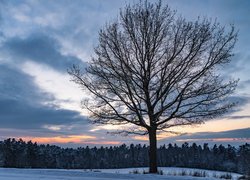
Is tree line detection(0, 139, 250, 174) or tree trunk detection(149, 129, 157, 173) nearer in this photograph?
tree trunk detection(149, 129, 157, 173)

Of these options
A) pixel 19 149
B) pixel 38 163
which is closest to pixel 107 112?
pixel 38 163

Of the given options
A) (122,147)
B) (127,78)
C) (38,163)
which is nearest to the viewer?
(127,78)

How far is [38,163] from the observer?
92.8m

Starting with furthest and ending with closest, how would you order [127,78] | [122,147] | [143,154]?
[122,147] < [143,154] < [127,78]

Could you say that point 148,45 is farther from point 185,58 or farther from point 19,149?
point 19,149

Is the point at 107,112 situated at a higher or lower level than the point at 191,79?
lower

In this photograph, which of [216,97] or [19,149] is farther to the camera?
[19,149]

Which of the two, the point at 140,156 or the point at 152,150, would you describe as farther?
the point at 140,156

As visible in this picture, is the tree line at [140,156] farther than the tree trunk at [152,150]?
Yes

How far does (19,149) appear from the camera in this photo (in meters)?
97.7

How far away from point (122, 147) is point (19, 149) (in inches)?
2806

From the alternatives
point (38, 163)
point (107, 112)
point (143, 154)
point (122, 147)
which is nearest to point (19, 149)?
point (38, 163)

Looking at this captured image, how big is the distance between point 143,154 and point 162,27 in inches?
5001

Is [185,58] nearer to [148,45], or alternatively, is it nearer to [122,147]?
[148,45]
